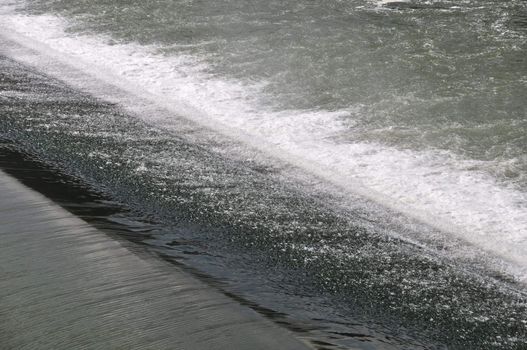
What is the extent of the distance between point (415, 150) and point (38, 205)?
243 centimetres

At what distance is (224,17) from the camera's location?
8.51 m

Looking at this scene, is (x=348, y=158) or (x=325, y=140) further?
(x=325, y=140)

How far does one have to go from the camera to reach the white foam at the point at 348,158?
13.1ft

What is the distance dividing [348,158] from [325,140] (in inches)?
14.0

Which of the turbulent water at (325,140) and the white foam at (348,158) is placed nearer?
the turbulent water at (325,140)

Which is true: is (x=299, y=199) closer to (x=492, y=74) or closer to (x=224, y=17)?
(x=492, y=74)

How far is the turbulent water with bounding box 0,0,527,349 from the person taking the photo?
3170 millimetres

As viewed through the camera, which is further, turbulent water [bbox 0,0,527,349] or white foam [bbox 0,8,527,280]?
white foam [bbox 0,8,527,280]

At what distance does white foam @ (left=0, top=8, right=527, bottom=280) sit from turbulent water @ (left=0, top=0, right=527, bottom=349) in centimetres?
2

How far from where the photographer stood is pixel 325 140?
514 cm

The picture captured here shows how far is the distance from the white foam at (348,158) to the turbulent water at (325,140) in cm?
2

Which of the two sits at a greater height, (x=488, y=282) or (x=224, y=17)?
Result: (x=224, y=17)

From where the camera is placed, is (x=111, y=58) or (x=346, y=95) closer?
(x=346, y=95)

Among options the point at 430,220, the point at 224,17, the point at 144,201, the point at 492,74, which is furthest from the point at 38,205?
the point at 224,17
